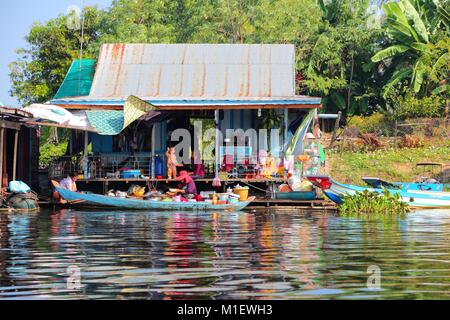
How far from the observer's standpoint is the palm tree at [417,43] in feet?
120

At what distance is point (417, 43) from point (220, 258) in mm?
26125

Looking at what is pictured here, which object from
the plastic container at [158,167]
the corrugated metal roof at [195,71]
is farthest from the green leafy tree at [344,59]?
the plastic container at [158,167]

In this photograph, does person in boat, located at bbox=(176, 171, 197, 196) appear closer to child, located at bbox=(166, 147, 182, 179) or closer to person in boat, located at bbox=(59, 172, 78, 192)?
child, located at bbox=(166, 147, 182, 179)

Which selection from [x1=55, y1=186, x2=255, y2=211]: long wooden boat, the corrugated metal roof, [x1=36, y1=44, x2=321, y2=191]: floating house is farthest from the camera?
the corrugated metal roof

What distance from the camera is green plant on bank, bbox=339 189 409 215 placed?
80.3 ft

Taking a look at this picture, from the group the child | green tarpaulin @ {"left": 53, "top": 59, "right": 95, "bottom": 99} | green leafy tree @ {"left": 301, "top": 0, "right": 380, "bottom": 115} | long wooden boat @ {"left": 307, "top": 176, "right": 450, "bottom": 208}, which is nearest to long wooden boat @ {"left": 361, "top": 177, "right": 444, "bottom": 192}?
long wooden boat @ {"left": 307, "top": 176, "right": 450, "bottom": 208}

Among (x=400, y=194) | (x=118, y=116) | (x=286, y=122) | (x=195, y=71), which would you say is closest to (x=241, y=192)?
(x=286, y=122)

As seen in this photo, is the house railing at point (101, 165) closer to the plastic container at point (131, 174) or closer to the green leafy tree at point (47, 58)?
the plastic container at point (131, 174)

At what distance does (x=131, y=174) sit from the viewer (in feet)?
85.4

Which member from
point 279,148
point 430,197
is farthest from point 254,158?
point 430,197

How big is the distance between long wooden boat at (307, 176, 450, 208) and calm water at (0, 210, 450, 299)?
147 inches

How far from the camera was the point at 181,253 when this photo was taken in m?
13.6

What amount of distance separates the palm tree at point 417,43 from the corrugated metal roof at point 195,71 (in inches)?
383

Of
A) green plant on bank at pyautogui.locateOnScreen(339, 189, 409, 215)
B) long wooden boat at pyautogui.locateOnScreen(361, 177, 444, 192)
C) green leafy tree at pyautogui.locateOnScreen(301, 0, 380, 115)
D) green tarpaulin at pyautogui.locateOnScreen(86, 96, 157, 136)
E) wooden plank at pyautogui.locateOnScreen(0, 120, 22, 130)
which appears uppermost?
green leafy tree at pyautogui.locateOnScreen(301, 0, 380, 115)
